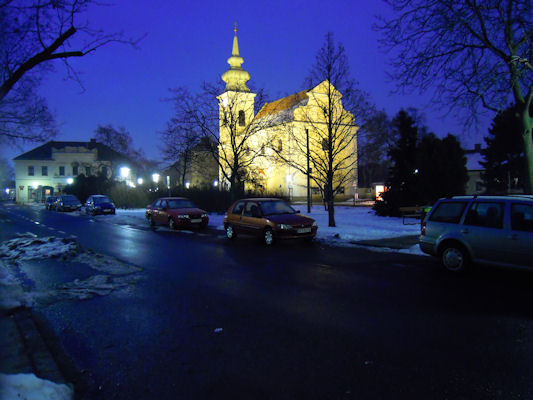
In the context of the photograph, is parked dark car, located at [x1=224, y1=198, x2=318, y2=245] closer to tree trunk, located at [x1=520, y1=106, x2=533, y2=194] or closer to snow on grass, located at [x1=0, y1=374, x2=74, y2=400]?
tree trunk, located at [x1=520, y1=106, x2=533, y2=194]

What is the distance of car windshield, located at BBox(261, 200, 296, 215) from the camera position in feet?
46.2

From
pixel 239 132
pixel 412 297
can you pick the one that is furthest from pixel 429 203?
pixel 412 297

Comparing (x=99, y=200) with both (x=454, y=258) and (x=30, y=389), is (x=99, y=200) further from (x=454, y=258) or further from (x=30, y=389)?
(x=30, y=389)

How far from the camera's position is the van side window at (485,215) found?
786cm

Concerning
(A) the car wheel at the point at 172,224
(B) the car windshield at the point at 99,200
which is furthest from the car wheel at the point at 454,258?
(B) the car windshield at the point at 99,200

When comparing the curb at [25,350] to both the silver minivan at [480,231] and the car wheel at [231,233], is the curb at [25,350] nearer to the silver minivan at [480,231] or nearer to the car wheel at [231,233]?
the silver minivan at [480,231]

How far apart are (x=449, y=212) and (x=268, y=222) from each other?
6057mm

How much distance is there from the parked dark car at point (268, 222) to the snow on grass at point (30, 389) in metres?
9.81

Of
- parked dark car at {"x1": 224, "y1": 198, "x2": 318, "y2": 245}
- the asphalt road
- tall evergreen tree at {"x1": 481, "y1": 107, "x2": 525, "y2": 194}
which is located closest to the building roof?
tall evergreen tree at {"x1": 481, "y1": 107, "x2": 525, "y2": 194}

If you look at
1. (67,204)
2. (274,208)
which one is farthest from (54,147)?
(274,208)

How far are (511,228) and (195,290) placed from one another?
6.11m

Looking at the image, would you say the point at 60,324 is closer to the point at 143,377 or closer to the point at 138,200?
the point at 143,377

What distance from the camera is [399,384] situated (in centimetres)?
357

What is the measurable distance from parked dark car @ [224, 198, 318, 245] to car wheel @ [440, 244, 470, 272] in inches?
206
